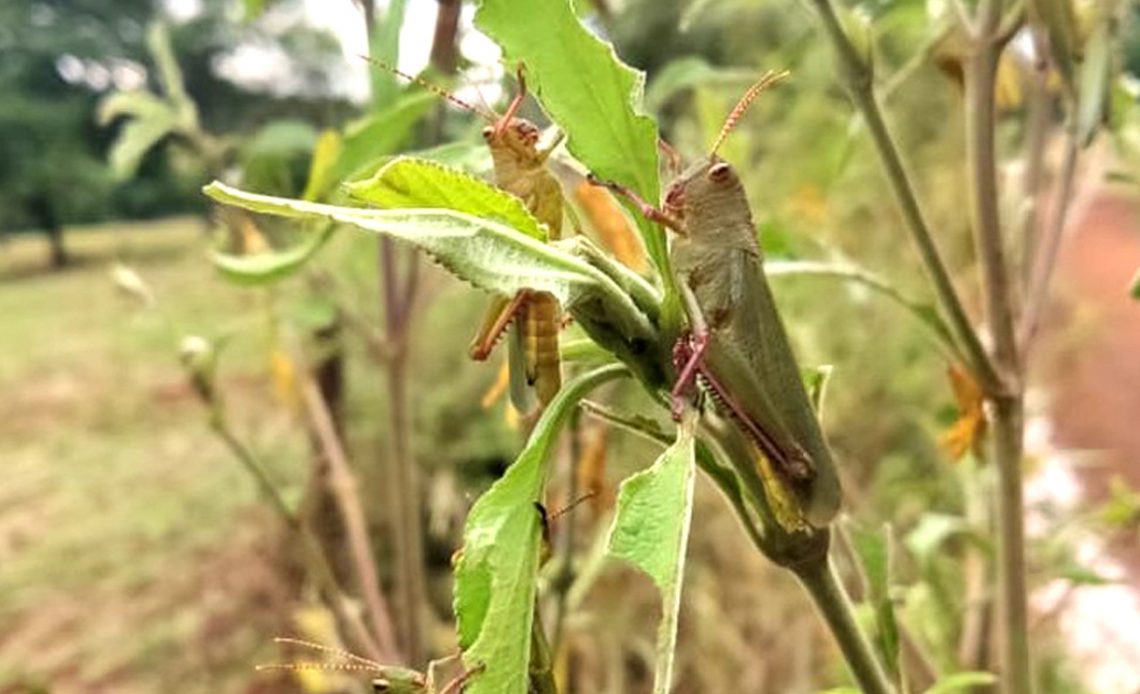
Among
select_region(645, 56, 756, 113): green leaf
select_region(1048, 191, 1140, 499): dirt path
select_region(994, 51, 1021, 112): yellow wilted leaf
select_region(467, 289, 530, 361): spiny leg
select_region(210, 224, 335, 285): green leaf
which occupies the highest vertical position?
select_region(1048, 191, 1140, 499): dirt path

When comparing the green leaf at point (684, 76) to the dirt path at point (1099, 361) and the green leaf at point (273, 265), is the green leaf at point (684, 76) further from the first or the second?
the dirt path at point (1099, 361)

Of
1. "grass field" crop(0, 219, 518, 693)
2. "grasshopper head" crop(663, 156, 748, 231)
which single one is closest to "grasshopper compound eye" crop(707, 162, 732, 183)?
"grasshopper head" crop(663, 156, 748, 231)

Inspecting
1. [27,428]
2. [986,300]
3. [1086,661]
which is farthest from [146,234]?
[986,300]

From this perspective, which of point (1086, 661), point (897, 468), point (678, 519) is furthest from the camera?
point (897, 468)

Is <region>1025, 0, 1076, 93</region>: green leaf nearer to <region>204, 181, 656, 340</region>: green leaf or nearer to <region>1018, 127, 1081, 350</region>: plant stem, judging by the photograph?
<region>1018, 127, 1081, 350</region>: plant stem

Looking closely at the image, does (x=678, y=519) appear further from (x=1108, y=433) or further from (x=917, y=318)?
(x=1108, y=433)

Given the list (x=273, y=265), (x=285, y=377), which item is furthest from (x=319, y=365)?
(x=273, y=265)

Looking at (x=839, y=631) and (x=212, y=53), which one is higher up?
(x=212, y=53)
